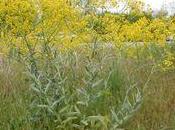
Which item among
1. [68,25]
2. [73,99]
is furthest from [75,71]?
[73,99]

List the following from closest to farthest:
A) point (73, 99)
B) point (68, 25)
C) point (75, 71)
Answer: point (73, 99)
point (68, 25)
point (75, 71)

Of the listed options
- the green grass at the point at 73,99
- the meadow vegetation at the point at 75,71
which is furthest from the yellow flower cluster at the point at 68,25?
the green grass at the point at 73,99

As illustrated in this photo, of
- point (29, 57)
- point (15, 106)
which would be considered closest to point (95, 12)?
point (29, 57)

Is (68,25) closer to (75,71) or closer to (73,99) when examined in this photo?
(75,71)

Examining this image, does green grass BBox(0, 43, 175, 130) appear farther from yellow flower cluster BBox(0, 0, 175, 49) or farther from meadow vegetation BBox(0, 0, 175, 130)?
yellow flower cluster BBox(0, 0, 175, 49)

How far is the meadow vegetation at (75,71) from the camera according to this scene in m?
3.97

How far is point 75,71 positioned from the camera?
479 cm

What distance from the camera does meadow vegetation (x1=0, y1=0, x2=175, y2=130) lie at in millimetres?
3971

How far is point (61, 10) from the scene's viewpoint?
439 cm

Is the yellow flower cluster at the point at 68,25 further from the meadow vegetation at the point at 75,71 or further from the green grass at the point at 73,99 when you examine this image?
the green grass at the point at 73,99

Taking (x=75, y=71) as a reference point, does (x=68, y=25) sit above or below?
above

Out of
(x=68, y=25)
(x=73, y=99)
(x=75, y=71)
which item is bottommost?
(x=73, y=99)

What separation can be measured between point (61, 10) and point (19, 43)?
1.52 ft

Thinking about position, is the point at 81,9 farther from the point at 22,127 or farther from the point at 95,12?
the point at 22,127
